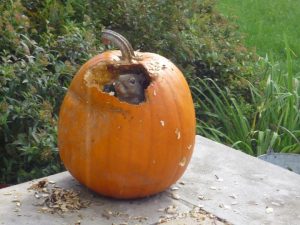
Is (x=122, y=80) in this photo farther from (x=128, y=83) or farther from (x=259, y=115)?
(x=259, y=115)

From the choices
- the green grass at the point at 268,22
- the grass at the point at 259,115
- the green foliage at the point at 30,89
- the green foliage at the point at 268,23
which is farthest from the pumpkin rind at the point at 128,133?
the green grass at the point at 268,22

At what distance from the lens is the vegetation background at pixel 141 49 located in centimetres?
412

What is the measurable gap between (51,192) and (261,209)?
0.96m

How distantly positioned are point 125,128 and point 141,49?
90.0 inches

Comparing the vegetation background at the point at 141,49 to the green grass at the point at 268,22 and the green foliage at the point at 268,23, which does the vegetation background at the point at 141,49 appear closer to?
the green foliage at the point at 268,23

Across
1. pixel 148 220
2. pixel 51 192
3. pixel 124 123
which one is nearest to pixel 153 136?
pixel 124 123

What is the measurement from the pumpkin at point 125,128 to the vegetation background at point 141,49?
0.74 m

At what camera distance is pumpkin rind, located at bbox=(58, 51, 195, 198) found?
3.17 meters

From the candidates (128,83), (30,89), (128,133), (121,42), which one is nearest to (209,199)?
(128,133)

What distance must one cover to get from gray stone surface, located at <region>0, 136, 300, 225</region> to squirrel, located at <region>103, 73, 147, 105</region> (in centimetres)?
48

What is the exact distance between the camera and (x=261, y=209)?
133 inches

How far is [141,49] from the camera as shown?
17.7ft

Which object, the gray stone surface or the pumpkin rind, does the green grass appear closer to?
the gray stone surface

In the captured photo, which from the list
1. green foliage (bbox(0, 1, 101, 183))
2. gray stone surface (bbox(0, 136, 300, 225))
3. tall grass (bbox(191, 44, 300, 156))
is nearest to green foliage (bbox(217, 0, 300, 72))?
tall grass (bbox(191, 44, 300, 156))
